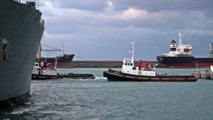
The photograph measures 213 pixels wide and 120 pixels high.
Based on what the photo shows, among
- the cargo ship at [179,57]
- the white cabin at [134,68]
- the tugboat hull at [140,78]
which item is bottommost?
the tugboat hull at [140,78]

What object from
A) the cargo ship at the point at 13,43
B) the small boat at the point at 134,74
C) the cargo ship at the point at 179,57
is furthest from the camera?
the cargo ship at the point at 179,57

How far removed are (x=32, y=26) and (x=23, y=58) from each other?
2.05 metres

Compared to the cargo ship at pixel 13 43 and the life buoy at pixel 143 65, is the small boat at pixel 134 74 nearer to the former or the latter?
the life buoy at pixel 143 65

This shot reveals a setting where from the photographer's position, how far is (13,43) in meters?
20.4

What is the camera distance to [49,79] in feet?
220

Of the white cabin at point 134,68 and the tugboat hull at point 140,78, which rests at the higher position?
the white cabin at point 134,68

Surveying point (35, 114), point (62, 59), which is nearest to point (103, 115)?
point (35, 114)

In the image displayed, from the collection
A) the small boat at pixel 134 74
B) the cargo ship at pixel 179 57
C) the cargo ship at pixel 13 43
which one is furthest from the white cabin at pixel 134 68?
the cargo ship at pixel 179 57

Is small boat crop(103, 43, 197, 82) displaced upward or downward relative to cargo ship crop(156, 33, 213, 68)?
downward

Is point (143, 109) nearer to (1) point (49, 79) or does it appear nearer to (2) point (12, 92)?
(2) point (12, 92)

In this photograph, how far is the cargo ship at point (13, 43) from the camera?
18.9m

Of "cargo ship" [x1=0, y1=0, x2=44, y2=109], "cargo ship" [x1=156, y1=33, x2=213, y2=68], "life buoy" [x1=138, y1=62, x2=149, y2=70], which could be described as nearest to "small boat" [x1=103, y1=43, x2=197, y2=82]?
"life buoy" [x1=138, y1=62, x2=149, y2=70]

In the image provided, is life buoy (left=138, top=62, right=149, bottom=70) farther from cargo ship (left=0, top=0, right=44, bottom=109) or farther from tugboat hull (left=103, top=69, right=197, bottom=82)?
cargo ship (left=0, top=0, right=44, bottom=109)

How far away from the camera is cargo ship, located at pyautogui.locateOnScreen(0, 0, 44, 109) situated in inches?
746
